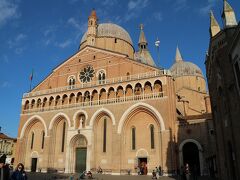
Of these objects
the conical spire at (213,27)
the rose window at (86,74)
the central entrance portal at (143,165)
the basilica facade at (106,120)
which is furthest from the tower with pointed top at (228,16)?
the rose window at (86,74)

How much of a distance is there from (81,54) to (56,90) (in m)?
6.03

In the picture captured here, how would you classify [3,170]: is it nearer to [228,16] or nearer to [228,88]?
[228,88]

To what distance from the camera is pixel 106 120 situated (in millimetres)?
28281

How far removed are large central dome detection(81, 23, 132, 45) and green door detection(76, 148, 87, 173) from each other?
65.1 feet

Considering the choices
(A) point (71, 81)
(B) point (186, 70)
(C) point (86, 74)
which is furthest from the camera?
(B) point (186, 70)

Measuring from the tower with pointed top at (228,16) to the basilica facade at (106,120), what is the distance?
11816 mm

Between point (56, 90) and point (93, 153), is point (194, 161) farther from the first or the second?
point (56, 90)

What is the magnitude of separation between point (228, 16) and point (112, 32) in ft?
95.5

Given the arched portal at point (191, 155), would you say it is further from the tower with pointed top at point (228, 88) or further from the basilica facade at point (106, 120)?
the tower with pointed top at point (228, 88)

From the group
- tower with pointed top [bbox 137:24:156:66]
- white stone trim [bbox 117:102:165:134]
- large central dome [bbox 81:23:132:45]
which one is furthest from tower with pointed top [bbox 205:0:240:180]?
tower with pointed top [bbox 137:24:156:66]

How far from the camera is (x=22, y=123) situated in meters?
33.4

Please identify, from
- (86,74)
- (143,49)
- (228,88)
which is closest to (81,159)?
(86,74)

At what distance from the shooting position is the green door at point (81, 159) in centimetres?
2827

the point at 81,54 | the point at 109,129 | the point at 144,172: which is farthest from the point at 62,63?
the point at 144,172
